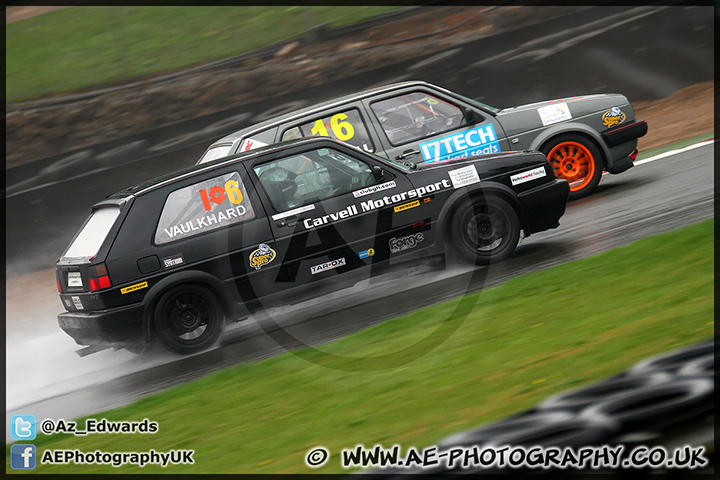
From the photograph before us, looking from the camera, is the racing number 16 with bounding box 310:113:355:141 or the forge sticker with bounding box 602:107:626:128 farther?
the forge sticker with bounding box 602:107:626:128

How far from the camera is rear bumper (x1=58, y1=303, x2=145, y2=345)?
6.56 meters

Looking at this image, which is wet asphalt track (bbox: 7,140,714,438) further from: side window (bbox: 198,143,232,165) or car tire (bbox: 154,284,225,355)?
side window (bbox: 198,143,232,165)

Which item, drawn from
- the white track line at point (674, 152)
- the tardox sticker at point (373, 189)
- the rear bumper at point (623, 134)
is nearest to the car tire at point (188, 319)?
the tardox sticker at point (373, 189)

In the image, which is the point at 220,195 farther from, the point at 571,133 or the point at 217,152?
the point at 571,133

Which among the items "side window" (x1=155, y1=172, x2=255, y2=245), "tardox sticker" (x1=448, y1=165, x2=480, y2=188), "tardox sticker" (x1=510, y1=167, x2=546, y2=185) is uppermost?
"side window" (x1=155, y1=172, x2=255, y2=245)

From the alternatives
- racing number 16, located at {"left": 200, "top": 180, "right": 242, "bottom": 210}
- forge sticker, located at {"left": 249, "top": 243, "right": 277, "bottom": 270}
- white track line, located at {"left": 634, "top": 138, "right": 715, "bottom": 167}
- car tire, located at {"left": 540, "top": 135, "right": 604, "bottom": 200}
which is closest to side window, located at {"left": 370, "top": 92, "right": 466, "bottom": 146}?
car tire, located at {"left": 540, "top": 135, "right": 604, "bottom": 200}

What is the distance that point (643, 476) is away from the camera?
10.6ft

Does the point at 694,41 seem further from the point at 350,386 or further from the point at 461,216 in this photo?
the point at 350,386


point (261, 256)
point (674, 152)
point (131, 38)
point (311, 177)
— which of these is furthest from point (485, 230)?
point (131, 38)

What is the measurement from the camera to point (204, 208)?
22.4 ft

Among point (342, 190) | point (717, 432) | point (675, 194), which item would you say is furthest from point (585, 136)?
point (717, 432)

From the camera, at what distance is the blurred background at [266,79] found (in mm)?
12836

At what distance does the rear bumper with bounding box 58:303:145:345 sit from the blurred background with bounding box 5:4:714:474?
9.88ft

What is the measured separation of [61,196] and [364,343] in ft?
29.0
